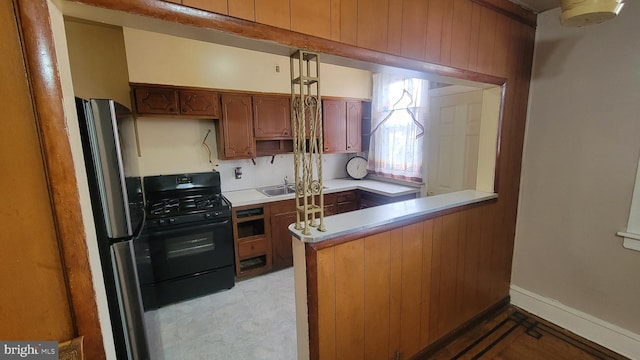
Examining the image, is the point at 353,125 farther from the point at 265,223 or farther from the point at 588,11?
the point at 588,11

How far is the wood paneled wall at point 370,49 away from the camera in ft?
2.37

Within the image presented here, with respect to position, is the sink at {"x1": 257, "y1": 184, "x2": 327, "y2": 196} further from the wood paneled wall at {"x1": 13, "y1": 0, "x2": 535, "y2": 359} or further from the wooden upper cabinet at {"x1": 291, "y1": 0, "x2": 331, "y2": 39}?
the wooden upper cabinet at {"x1": 291, "y1": 0, "x2": 331, "y2": 39}

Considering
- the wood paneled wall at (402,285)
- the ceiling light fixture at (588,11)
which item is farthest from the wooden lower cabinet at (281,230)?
the ceiling light fixture at (588,11)

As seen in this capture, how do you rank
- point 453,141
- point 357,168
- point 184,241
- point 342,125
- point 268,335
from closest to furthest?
point 268,335, point 184,241, point 453,141, point 342,125, point 357,168

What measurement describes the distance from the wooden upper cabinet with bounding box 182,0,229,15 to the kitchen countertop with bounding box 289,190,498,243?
36.8 inches

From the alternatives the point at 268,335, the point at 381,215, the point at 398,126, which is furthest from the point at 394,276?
the point at 398,126

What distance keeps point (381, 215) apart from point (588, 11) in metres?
1.41

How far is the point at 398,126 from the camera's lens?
3.40 metres

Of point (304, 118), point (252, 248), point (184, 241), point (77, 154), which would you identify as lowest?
point (252, 248)

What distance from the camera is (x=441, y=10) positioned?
4.99ft

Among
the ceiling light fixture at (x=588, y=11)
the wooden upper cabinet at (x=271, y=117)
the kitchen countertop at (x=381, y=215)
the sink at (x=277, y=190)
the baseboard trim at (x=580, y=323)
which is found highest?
the ceiling light fixture at (x=588, y=11)

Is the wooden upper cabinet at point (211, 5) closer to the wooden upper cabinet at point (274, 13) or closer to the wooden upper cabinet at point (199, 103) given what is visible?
the wooden upper cabinet at point (274, 13)

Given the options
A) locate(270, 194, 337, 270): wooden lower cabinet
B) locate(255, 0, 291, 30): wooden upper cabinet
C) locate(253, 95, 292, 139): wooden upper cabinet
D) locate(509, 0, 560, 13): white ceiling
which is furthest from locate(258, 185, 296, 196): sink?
locate(509, 0, 560, 13): white ceiling

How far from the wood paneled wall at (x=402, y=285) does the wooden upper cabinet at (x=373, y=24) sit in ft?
3.24
